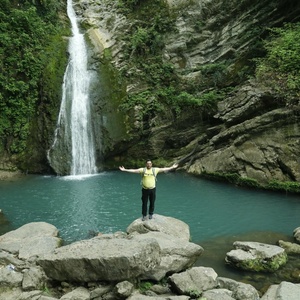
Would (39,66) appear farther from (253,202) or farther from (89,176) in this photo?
(253,202)

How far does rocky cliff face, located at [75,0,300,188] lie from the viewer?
52.0 feet

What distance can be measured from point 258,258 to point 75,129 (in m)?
16.7

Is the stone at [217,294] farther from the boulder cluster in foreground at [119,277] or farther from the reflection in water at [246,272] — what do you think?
the reflection in water at [246,272]

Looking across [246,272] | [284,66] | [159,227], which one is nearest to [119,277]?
[159,227]

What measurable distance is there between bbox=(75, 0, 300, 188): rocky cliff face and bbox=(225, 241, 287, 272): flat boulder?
7.93 metres

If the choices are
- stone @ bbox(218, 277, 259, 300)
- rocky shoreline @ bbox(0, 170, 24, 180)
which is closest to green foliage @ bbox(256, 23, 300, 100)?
stone @ bbox(218, 277, 259, 300)

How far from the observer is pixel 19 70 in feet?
74.6

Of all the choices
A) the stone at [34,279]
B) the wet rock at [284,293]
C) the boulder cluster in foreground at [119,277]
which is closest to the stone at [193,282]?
the boulder cluster in foreground at [119,277]

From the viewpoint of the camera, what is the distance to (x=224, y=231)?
10508 millimetres

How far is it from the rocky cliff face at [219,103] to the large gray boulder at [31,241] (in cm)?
1071

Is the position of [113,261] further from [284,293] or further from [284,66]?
Result: [284,66]

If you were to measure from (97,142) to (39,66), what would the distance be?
7.39 meters

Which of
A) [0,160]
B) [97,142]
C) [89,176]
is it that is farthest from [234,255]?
[0,160]

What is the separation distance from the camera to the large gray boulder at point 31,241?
25.3 ft
